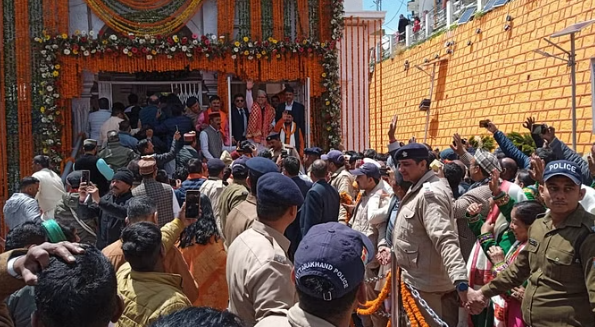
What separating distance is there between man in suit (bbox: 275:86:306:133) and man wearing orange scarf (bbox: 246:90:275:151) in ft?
1.39

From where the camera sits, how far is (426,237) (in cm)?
448

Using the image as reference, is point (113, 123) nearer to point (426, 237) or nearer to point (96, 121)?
point (96, 121)

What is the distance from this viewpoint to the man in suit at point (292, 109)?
1286 centimetres

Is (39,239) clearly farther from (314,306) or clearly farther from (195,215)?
(314,306)

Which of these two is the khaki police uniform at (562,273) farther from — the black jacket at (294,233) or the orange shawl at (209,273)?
the black jacket at (294,233)

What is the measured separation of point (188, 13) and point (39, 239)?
994cm

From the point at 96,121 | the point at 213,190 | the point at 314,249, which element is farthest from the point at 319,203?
the point at 96,121

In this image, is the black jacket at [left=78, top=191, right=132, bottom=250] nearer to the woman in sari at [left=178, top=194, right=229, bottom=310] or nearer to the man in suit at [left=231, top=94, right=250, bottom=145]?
the woman in sari at [left=178, top=194, right=229, bottom=310]

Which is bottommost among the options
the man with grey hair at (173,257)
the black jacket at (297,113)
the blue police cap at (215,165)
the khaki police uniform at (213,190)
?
the man with grey hair at (173,257)

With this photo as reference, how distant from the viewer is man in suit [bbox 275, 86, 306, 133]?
12.9 meters

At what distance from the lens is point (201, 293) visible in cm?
459

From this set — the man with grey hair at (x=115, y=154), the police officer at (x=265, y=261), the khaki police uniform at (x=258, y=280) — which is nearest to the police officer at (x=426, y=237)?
the police officer at (x=265, y=261)

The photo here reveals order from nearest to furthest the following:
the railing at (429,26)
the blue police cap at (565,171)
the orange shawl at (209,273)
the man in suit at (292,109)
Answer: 1. the blue police cap at (565,171)
2. the orange shawl at (209,273)
3. the man in suit at (292,109)
4. the railing at (429,26)

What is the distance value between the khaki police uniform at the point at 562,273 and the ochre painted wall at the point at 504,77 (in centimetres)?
961
